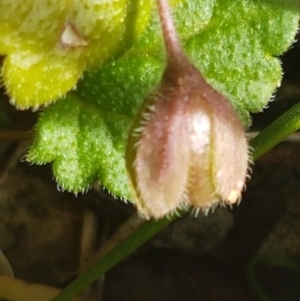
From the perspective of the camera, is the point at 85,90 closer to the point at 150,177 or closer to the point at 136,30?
the point at 136,30

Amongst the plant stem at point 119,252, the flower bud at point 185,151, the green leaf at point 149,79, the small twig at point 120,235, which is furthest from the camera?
the small twig at point 120,235

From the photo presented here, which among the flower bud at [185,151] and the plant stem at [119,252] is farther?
the plant stem at [119,252]

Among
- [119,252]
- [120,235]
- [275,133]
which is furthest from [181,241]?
[275,133]

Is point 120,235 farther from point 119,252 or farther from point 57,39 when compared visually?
point 57,39

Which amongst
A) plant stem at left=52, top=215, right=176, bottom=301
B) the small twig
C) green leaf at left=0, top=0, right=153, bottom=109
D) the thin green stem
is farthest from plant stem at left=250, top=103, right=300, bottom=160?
the small twig

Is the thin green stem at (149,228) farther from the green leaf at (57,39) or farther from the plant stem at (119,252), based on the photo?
the green leaf at (57,39)

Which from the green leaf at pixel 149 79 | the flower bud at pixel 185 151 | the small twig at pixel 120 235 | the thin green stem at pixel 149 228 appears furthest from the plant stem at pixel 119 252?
the flower bud at pixel 185 151
